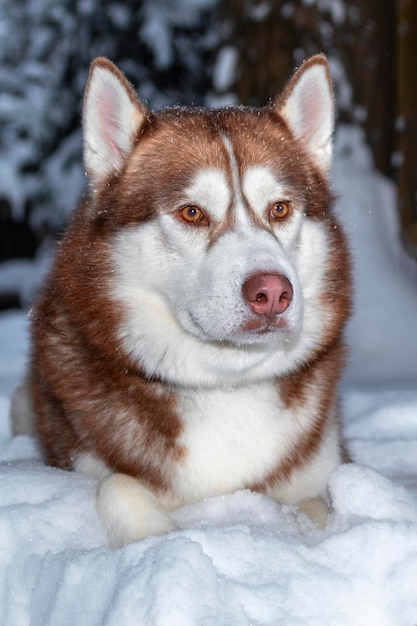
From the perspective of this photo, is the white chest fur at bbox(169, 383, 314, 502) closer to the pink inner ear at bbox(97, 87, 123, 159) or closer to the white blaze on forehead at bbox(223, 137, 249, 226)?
the white blaze on forehead at bbox(223, 137, 249, 226)

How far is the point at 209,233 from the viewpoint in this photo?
126 inches

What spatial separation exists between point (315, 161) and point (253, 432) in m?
1.08

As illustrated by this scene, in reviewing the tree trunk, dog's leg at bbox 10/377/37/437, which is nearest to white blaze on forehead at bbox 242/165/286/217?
dog's leg at bbox 10/377/37/437

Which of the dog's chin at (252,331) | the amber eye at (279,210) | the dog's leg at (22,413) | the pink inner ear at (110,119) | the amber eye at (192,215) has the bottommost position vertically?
the dog's leg at (22,413)

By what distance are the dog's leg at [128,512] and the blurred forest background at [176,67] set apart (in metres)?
4.29

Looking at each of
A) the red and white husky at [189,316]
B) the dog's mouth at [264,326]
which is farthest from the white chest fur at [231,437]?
the dog's mouth at [264,326]

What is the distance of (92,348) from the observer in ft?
11.0

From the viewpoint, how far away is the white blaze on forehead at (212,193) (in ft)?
10.6

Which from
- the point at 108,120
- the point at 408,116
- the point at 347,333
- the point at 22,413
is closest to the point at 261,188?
the point at 108,120

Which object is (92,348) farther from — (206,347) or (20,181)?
(20,181)

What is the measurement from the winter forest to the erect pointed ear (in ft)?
0.66

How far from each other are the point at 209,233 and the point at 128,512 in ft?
3.00

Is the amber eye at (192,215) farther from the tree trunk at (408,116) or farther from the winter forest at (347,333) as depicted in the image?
the tree trunk at (408,116)

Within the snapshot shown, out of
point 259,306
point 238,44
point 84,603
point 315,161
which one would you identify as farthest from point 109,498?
point 238,44
